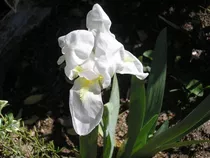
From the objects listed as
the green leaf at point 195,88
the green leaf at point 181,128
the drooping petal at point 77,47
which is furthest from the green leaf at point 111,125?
the green leaf at point 195,88

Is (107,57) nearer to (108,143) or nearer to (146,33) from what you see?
(108,143)

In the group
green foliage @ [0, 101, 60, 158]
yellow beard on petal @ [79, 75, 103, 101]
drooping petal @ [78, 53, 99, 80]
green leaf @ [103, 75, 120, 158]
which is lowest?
green foliage @ [0, 101, 60, 158]

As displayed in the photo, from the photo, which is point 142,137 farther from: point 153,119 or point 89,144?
point 89,144

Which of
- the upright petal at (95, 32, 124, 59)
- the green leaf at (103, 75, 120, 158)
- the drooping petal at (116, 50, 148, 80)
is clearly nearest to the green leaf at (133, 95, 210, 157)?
the green leaf at (103, 75, 120, 158)

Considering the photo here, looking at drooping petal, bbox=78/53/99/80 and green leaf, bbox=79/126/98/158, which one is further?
green leaf, bbox=79/126/98/158

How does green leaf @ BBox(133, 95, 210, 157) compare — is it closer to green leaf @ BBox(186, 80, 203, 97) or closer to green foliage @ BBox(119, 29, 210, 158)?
green foliage @ BBox(119, 29, 210, 158)

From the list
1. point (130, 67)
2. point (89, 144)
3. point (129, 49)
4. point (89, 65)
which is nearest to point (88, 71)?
point (89, 65)
